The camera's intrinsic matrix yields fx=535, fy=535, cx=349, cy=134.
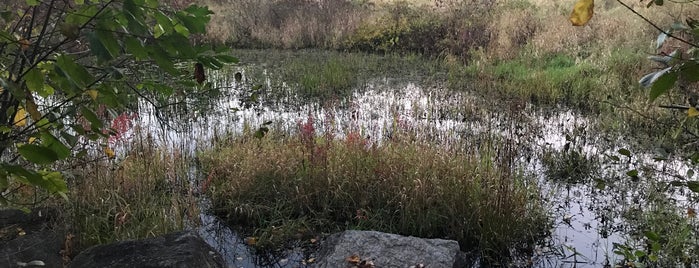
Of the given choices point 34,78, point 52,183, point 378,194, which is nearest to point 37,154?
point 52,183

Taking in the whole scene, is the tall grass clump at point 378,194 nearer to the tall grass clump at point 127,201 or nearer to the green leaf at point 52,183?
the tall grass clump at point 127,201

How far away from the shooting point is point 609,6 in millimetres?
16484

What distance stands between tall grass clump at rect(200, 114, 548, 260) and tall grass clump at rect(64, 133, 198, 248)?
41 centimetres

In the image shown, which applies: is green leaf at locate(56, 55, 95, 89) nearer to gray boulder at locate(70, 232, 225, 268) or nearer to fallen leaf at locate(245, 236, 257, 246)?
gray boulder at locate(70, 232, 225, 268)

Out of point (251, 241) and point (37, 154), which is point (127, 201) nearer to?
point (251, 241)

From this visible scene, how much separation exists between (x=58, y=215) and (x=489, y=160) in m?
3.50

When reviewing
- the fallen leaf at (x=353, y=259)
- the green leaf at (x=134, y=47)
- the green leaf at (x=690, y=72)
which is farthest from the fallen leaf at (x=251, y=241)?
the green leaf at (x=690, y=72)

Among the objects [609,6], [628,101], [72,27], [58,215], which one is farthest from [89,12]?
[609,6]

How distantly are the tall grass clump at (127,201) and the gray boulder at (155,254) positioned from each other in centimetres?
75

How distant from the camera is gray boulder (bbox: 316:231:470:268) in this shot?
3327 millimetres

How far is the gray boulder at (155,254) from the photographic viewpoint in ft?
9.29

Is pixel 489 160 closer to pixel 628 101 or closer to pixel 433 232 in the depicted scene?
pixel 433 232

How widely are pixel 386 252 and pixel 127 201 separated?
2.28 m

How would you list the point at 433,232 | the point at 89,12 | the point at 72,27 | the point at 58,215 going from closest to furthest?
the point at 72,27 → the point at 89,12 → the point at 58,215 → the point at 433,232
